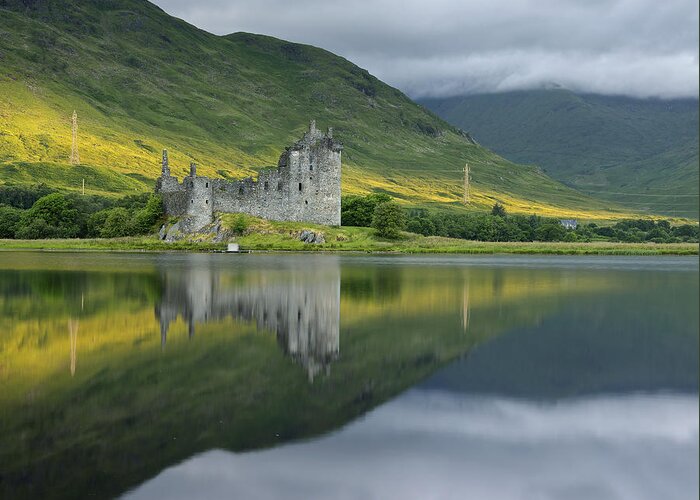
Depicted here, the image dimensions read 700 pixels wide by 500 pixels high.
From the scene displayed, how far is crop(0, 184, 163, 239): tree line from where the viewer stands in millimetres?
71688

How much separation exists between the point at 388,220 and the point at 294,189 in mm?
8771

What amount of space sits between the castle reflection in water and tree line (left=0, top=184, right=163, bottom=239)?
33.5 metres

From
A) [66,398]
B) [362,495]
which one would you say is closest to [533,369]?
[362,495]

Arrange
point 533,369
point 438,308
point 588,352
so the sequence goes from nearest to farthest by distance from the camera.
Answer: point 533,369, point 588,352, point 438,308

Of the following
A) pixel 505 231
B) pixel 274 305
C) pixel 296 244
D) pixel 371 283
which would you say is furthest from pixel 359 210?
pixel 274 305

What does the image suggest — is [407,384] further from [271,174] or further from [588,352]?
[271,174]

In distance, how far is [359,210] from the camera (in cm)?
7825

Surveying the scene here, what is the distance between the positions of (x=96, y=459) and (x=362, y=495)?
123 inches

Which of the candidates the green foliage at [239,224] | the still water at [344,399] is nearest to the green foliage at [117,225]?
the green foliage at [239,224]

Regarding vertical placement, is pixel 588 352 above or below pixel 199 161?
below

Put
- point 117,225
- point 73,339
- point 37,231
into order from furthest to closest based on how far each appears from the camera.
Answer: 1. point 37,231
2. point 117,225
3. point 73,339

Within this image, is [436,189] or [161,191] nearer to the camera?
[161,191]

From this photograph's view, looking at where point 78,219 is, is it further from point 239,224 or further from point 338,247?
point 338,247

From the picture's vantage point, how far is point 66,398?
11891mm
